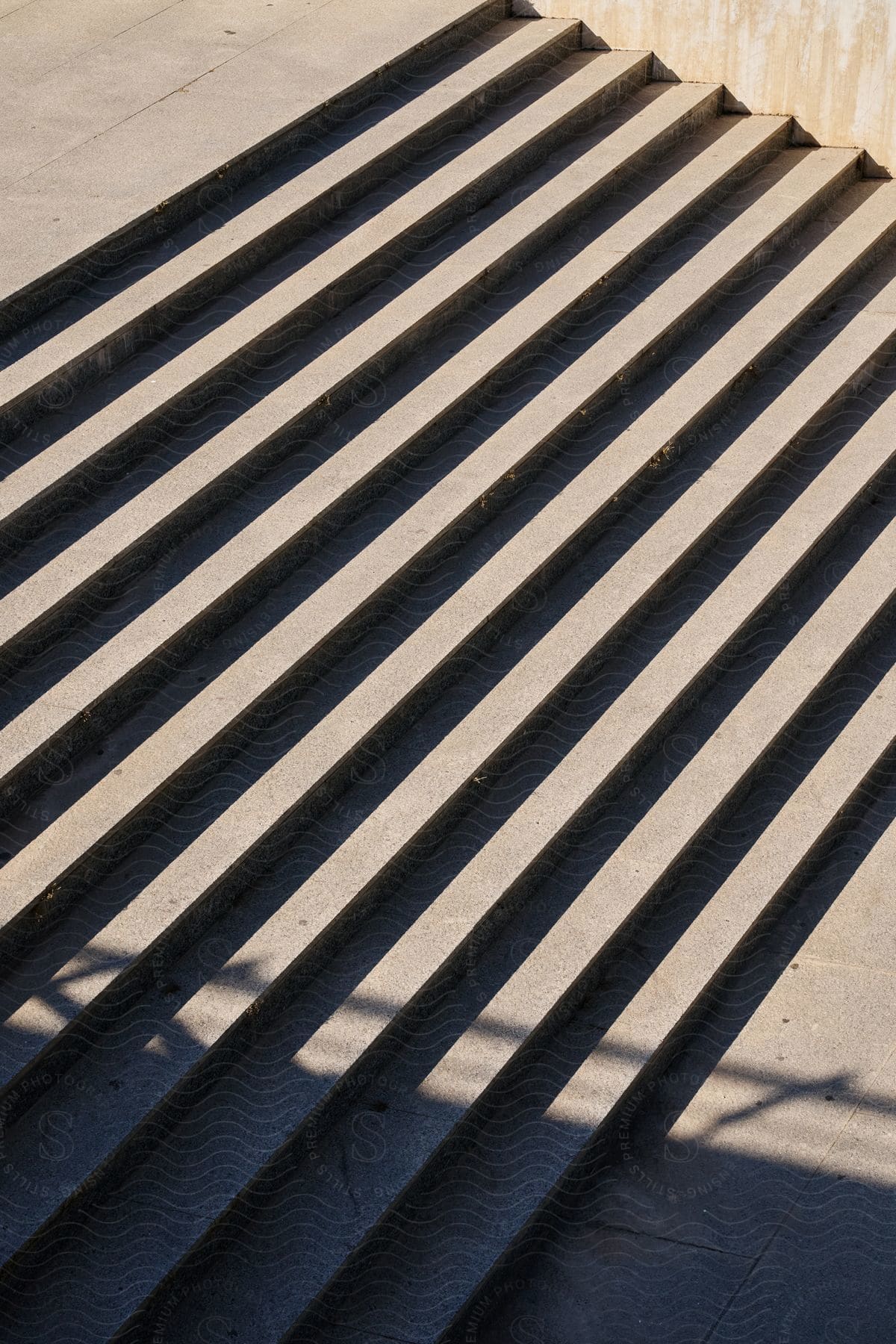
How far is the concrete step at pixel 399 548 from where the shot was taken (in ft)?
17.2

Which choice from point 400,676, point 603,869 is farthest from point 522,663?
point 603,869

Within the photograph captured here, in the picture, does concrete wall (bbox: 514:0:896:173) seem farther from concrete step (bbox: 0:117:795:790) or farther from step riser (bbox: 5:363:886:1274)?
step riser (bbox: 5:363:886:1274)

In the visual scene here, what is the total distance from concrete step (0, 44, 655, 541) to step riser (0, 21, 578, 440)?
177 mm

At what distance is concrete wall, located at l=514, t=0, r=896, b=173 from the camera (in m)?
8.22

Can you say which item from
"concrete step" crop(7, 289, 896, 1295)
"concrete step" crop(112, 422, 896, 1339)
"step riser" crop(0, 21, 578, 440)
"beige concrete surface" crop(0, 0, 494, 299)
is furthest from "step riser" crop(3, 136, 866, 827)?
"beige concrete surface" crop(0, 0, 494, 299)

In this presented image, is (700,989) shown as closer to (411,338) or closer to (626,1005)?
(626,1005)

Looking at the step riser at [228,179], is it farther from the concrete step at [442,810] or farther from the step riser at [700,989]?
the step riser at [700,989]

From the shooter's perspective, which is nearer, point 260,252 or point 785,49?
point 260,252

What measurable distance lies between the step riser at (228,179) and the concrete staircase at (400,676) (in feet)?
0.11

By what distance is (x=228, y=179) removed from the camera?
729cm

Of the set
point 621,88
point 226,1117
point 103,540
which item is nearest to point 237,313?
point 103,540

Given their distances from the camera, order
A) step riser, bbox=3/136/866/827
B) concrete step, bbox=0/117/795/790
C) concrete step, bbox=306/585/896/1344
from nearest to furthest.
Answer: concrete step, bbox=306/585/896/1344 < step riser, bbox=3/136/866/827 < concrete step, bbox=0/117/795/790

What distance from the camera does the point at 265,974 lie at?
5121 millimetres

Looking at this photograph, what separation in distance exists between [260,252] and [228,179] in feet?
1.57
